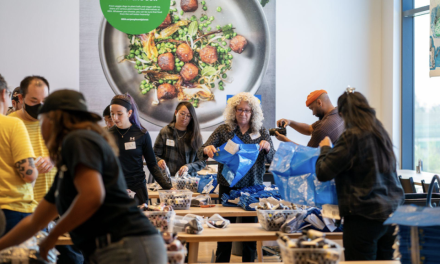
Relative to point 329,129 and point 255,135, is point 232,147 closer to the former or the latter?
point 255,135

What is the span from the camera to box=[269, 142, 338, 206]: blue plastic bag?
2.56 m

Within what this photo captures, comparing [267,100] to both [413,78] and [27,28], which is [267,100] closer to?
[413,78]

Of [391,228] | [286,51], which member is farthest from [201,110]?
[391,228]

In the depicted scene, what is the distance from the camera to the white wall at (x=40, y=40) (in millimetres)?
6195

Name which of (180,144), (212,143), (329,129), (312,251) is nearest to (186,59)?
(180,144)

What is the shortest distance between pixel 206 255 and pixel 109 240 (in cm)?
326

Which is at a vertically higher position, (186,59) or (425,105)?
(186,59)

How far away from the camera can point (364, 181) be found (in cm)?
219

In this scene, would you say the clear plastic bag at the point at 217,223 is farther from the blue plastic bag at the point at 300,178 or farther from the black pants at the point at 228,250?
the black pants at the point at 228,250

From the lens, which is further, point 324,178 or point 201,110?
point 201,110

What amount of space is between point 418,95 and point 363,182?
15.5 ft

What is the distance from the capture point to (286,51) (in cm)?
673

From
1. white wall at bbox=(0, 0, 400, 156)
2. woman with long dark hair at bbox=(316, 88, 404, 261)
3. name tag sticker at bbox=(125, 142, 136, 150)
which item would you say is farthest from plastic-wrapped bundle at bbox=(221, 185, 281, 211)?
white wall at bbox=(0, 0, 400, 156)

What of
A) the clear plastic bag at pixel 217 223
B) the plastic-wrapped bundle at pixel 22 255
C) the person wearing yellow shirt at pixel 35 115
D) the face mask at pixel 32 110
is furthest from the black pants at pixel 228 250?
the plastic-wrapped bundle at pixel 22 255
